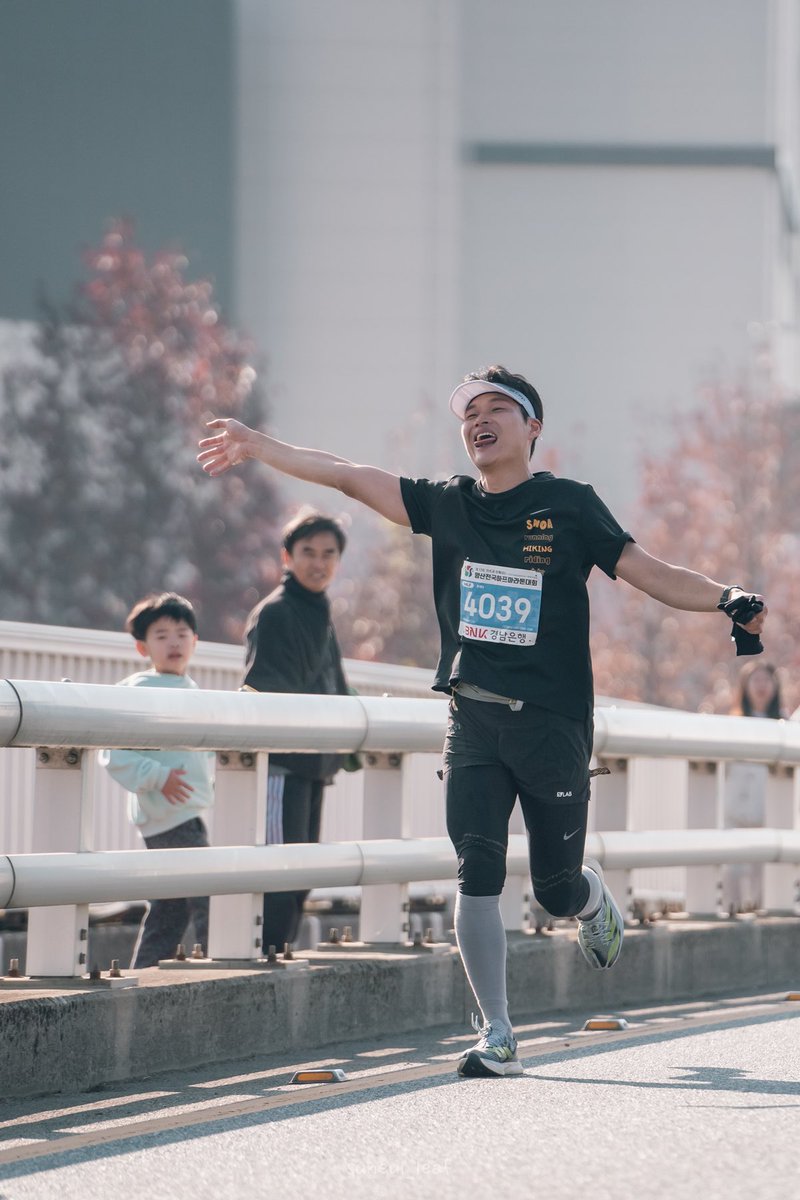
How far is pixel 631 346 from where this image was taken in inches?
2169

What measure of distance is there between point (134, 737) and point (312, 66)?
4654 cm

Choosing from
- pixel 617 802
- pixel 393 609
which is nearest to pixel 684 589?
pixel 617 802

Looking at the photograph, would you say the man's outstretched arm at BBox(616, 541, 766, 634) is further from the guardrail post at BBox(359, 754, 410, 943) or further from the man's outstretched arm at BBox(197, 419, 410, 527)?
the guardrail post at BBox(359, 754, 410, 943)

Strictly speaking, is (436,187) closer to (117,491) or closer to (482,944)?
(117,491)

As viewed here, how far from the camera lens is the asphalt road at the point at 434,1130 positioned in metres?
4.70

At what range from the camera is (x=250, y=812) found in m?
7.02

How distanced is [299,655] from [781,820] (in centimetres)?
237

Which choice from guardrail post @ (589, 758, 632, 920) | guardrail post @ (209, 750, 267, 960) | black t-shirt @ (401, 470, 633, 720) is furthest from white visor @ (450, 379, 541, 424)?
guardrail post @ (589, 758, 632, 920)

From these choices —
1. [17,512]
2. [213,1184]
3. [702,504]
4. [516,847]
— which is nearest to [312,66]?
[702,504]

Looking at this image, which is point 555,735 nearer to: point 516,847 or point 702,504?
point 516,847

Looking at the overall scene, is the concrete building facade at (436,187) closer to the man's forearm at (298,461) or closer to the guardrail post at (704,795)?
the guardrail post at (704,795)

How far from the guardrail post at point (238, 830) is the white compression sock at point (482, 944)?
27.5 inches

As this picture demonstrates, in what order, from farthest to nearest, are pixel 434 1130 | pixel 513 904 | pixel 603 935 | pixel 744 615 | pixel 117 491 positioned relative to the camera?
1. pixel 117 491
2. pixel 513 904
3. pixel 603 935
4. pixel 744 615
5. pixel 434 1130

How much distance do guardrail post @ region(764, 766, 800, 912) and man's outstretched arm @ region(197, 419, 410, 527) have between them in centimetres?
362
